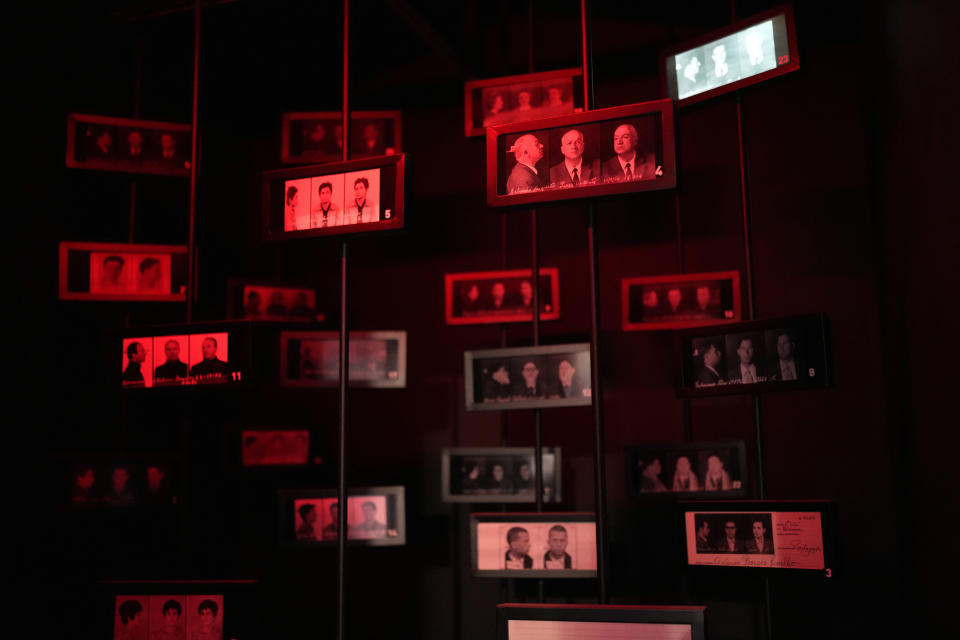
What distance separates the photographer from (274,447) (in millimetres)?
Answer: 3740

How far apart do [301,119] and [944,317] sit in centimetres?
252

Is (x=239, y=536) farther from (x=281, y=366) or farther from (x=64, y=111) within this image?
(x=64, y=111)

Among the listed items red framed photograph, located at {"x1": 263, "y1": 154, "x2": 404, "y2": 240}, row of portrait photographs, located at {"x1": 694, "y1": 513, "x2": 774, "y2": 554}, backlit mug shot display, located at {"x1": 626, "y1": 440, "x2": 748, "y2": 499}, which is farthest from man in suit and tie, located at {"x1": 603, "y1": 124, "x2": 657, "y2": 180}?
backlit mug shot display, located at {"x1": 626, "y1": 440, "x2": 748, "y2": 499}

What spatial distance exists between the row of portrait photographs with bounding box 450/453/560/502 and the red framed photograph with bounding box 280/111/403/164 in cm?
133

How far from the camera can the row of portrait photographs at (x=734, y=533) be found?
2.40 m

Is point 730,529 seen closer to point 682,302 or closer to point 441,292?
point 682,302

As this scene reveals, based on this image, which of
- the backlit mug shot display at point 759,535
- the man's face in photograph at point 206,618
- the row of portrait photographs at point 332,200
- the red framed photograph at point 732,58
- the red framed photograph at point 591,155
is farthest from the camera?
the red framed photograph at point 732,58

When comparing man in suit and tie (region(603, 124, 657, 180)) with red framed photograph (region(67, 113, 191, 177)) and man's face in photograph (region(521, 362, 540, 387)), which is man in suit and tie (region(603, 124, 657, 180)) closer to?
man's face in photograph (region(521, 362, 540, 387))

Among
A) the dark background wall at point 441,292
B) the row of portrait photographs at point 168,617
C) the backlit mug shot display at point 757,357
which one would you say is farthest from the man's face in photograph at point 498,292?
the row of portrait photographs at point 168,617

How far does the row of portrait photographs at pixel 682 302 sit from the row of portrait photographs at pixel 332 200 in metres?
1.62

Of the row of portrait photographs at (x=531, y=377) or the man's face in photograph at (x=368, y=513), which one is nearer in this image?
the row of portrait photographs at (x=531, y=377)

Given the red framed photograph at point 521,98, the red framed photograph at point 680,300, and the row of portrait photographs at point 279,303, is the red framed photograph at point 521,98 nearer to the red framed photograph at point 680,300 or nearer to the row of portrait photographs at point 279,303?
the red framed photograph at point 680,300

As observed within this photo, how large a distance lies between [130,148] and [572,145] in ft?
7.16

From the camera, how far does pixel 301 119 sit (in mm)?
3623
